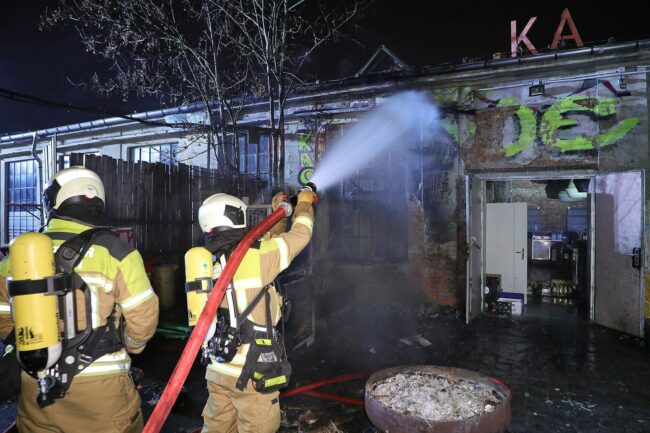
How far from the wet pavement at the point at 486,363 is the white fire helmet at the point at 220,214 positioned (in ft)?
7.67

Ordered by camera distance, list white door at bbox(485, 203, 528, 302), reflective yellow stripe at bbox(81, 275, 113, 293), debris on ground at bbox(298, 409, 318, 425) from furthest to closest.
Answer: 1. white door at bbox(485, 203, 528, 302)
2. debris on ground at bbox(298, 409, 318, 425)
3. reflective yellow stripe at bbox(81, 275, 113, 293)

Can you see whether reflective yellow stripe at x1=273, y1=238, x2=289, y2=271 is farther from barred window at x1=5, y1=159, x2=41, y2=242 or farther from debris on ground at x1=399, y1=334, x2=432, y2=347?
barred window at x1=5, y1=159, x2=41, y2=242

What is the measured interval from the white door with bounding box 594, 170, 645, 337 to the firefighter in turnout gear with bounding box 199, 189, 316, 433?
276 inches

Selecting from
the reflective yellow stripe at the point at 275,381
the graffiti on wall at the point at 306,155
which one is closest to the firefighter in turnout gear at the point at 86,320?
the reflective yellow stripe at the point at 275,381

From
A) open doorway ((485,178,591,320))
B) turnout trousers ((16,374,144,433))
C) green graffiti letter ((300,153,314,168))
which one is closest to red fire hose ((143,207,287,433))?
turnout trousers ((16,374,144,433))

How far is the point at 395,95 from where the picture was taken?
8914 millimetres

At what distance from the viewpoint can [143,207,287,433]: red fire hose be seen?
7.29 feet

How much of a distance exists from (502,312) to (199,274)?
7843mm

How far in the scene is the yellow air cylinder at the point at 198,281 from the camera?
2608mm

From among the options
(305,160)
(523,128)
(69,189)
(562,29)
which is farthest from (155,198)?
(562,29)

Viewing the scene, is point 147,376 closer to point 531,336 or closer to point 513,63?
point 531,336

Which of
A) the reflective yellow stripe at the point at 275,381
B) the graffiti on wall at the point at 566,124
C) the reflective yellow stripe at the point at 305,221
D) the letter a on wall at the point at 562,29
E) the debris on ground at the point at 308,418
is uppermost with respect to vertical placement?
the letter a on wall at the point at 562,29

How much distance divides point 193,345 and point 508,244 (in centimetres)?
883

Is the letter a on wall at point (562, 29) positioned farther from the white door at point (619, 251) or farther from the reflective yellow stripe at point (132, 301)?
the reflective yellow stripe at point (132, 301)
